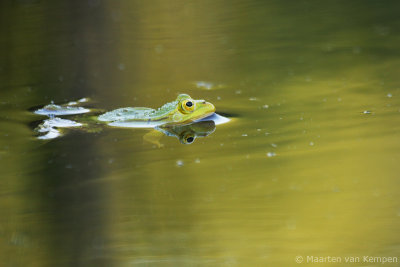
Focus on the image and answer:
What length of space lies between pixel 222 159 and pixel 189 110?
97 centimetres

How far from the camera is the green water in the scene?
2645mm

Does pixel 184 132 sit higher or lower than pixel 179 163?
lower

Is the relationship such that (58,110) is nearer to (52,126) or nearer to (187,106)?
(52,126)

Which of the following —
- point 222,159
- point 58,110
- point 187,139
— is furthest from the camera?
point 58,110

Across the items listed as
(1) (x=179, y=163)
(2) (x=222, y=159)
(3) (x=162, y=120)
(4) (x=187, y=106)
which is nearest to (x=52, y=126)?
(3) (x=162, y=120)

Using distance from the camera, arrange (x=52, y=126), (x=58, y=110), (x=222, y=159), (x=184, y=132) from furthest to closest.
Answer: (x=58, y=110), (x=52, y=126), (x=184, y=132), (x=222, y=159)

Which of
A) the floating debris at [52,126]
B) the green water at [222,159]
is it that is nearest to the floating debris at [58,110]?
the green water at [222,159]

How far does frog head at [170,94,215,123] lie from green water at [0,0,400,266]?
249 mm

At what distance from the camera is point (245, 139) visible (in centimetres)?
400

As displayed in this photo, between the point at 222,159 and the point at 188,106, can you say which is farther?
the point at 188,106

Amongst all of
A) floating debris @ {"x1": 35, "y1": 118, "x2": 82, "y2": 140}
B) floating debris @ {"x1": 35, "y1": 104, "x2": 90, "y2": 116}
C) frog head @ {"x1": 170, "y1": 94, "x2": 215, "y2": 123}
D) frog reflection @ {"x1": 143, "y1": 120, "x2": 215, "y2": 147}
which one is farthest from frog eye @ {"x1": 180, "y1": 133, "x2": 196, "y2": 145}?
floating debris @ {"x1": 35, "y1": 104, "x2": 90, "y2": 116}

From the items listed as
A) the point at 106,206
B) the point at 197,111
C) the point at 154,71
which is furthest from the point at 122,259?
the point at 154,71

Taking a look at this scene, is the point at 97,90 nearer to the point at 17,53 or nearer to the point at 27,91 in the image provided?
the point at 27,91

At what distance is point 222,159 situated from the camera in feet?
12.0
